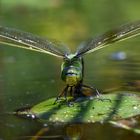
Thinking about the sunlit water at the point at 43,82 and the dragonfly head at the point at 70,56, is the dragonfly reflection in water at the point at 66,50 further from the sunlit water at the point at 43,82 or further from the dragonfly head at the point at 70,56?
the sunlit water at the point at 43,82

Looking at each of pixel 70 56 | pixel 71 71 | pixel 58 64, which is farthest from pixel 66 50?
pixel 58 64

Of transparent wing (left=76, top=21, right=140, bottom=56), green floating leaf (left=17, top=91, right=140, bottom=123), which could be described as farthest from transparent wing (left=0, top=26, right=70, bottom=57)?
green floating leaf (left=17, top=91, right=140, bottom=123)

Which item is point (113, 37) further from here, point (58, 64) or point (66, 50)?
point (58, 64)

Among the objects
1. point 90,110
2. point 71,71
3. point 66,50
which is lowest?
point 90,110

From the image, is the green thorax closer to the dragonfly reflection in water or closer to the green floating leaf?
the dragonfly reflection in water

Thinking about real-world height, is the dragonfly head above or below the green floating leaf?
above

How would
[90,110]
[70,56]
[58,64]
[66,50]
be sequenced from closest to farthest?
[90,110] < [70,56] < [66,50] < [58,64]

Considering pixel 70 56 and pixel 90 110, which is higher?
pixel 70 56

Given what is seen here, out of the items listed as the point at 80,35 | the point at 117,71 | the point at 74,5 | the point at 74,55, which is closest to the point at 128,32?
the point at 74,55
